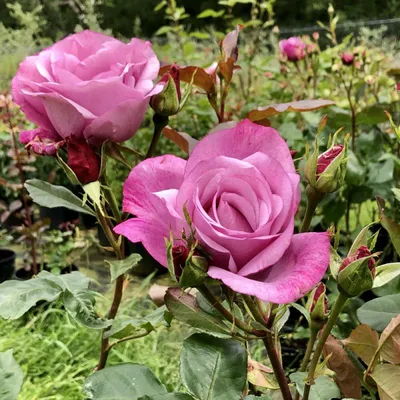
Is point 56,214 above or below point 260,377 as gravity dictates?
below

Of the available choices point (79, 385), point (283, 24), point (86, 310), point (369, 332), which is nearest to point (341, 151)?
point (369, 332)

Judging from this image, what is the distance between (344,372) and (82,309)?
0.25 meters

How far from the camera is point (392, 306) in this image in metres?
0.55

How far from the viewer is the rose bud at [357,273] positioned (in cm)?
34

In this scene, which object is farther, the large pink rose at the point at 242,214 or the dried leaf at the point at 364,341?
the dried leaf at the point at 364,341

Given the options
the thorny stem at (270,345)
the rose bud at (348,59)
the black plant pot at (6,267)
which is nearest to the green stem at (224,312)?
the thorny stem at (270,345)

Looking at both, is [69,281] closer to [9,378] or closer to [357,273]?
[9,378]

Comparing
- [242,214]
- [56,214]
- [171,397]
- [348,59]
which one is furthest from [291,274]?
[56,214]

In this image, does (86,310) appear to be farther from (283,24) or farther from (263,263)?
(283,24)

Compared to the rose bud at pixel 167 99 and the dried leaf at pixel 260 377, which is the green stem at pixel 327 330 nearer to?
the dried leaf at pixel 260 377

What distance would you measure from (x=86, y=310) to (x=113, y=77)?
0.22 meters

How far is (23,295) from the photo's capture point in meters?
0.51

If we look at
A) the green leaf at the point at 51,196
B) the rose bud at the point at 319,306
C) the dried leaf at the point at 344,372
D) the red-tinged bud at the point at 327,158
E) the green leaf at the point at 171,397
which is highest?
the red-tinged bud at the point at 327,158

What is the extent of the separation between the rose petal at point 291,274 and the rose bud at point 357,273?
4cm
